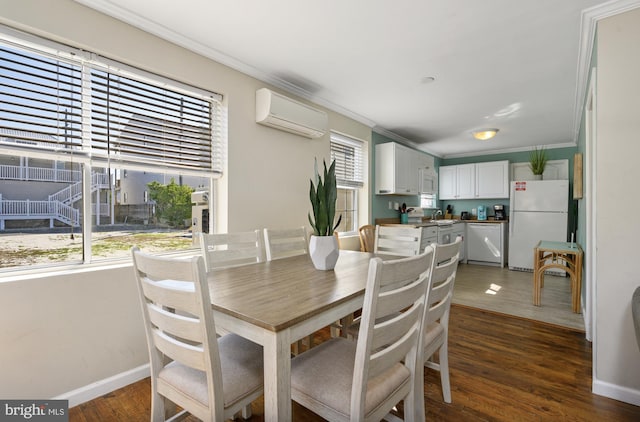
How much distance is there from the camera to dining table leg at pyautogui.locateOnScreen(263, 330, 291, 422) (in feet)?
3.06

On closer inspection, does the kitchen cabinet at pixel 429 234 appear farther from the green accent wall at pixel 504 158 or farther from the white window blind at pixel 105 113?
the white window blind at pixel 105 113

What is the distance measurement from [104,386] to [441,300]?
199 cm

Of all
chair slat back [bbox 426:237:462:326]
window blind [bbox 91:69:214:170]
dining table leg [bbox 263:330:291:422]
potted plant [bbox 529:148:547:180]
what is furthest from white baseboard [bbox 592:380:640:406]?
potted plant [bbox 529:148:547:180]

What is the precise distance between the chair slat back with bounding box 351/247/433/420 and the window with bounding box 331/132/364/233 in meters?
2.79

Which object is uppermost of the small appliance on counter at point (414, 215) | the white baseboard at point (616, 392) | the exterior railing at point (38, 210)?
the exterior railing at point (38, 210)

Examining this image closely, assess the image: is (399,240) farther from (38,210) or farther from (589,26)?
(38,210)

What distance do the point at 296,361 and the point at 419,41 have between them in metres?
2.23

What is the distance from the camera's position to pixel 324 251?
173 centimetres

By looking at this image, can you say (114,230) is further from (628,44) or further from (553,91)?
(553,91)

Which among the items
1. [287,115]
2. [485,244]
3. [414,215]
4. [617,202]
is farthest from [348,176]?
[485,244]

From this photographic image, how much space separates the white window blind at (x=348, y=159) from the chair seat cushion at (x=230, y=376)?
277 centimetres

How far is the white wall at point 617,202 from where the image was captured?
167cm

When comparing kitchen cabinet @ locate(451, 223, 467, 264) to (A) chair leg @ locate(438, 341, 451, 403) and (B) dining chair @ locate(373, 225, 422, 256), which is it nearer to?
(B) dining chair @ locate(373, 225, 422, 256)
